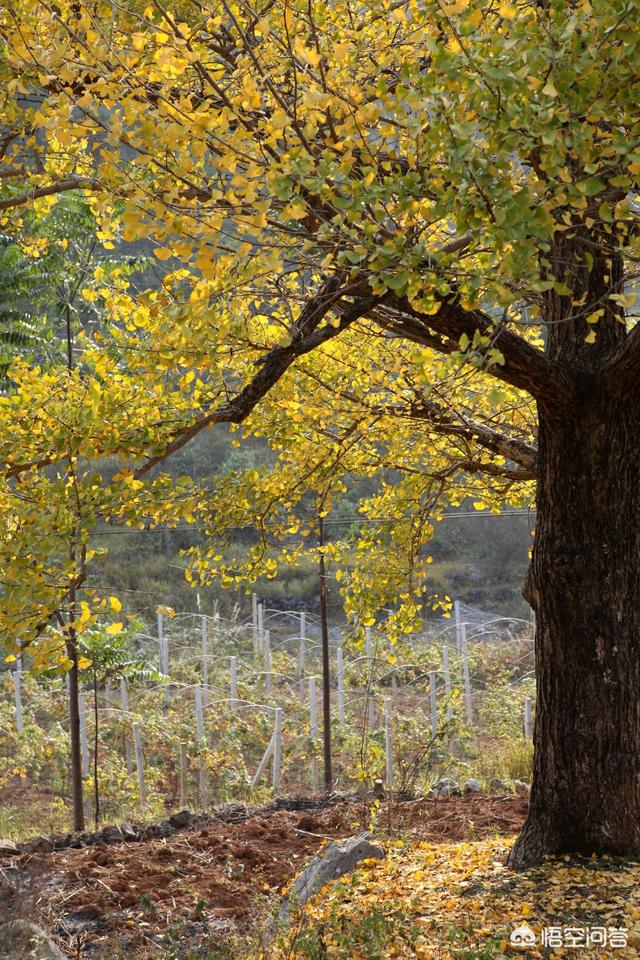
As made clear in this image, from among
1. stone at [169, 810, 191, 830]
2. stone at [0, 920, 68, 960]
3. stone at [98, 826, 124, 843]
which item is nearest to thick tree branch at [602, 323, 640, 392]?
stone at [0, 920, 68, 960]

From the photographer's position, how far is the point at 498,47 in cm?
229

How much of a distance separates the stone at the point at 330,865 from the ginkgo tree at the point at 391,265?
79 cm

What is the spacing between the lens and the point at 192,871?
203 inches

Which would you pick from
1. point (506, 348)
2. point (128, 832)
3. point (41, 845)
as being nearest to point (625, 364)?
point (506, 348)

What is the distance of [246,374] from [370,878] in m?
2.65

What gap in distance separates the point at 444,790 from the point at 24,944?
427 cm

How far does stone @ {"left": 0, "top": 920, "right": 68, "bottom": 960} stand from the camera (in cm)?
326

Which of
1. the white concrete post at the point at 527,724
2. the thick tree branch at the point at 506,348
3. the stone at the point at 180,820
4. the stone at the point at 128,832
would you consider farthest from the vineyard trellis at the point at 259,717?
the thick tree branch at the point at 506,348

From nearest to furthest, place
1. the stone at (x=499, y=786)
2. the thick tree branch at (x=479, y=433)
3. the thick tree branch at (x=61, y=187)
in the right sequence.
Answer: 1. the thick tree branch at (x=61, y=187)
2. the thick tree branch at (x=479, y=433)
3. the stone at (x=499, y=786)

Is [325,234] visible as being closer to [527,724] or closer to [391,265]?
[391,265]

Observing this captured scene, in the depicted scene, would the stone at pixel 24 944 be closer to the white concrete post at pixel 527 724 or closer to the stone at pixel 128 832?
the stone at pixel 128 832

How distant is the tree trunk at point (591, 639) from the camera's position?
169 inches

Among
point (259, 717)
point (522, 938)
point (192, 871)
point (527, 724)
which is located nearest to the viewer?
point (522, 938)

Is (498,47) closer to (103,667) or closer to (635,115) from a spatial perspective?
(635,115)
